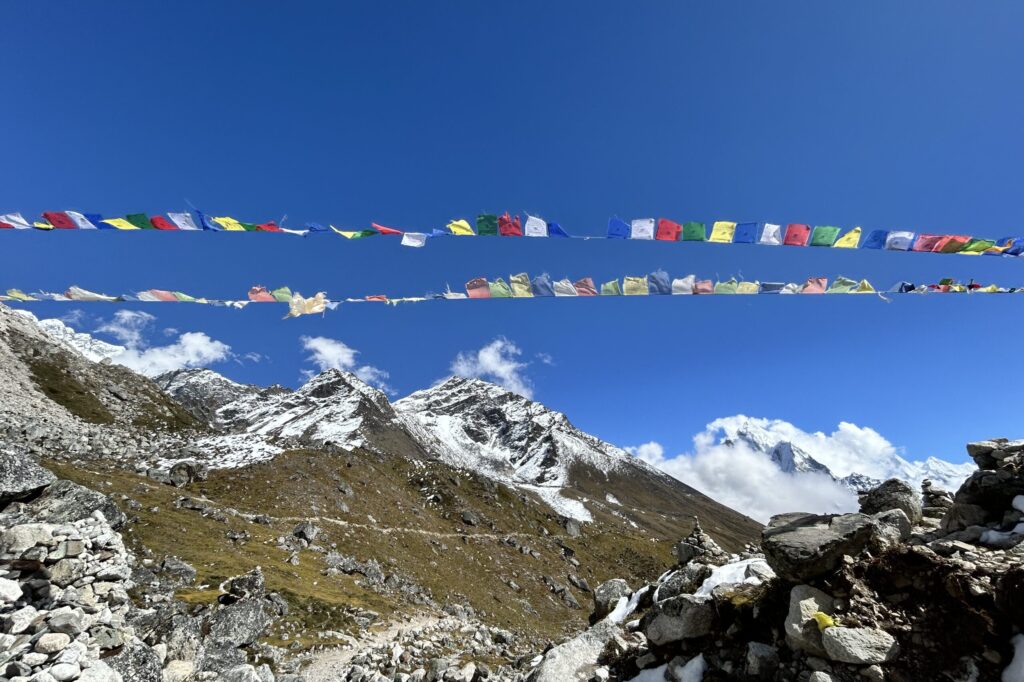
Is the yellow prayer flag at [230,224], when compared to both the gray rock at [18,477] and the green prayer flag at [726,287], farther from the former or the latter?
the green prayer flag at [726,287]

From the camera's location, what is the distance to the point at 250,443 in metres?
82.4

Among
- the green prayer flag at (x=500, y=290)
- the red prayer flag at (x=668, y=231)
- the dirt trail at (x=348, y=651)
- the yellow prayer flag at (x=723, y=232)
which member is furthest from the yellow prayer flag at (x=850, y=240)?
the dirt trail at (x=348, y=651)

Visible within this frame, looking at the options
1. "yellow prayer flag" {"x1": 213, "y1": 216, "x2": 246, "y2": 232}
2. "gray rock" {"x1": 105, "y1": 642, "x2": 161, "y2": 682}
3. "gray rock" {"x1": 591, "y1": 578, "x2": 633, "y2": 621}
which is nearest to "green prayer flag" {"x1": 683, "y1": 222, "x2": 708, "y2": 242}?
"gray rock" {"x1": 591, "y1": 578, "x2": 633, "y2": 621}

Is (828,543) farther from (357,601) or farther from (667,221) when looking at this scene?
(357,601)

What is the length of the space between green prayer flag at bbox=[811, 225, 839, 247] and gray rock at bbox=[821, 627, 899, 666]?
1333 centimetres

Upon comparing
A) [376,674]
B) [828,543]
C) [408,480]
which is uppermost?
[408,480]

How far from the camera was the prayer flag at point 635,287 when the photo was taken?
17.0 metres

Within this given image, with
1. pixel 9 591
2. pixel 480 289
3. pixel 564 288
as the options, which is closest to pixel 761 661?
pixel 564 288

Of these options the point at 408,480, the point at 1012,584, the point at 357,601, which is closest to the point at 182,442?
the point at 408,480

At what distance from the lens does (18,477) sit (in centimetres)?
1268

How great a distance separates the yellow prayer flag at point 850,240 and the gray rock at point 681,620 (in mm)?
13588

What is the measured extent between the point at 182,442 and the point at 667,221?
94.1 meters

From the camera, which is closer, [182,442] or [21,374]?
[21,374]

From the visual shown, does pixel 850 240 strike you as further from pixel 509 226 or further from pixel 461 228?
Answer: pixel 461 228
